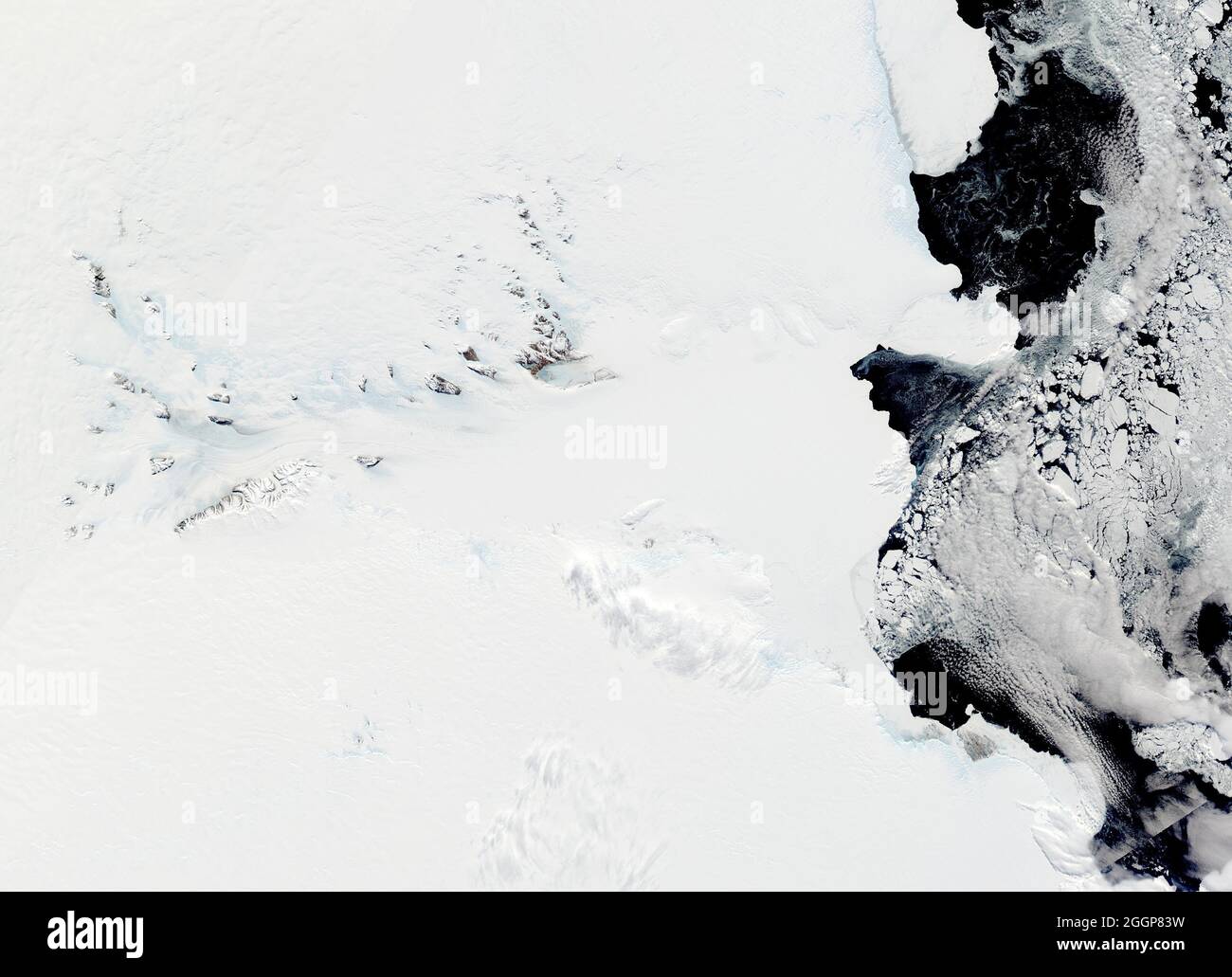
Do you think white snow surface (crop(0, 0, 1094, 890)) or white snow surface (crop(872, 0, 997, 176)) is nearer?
white snow surface (crop(0, 0, 1094, 890))

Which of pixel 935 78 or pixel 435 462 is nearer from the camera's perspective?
pixel 435 462

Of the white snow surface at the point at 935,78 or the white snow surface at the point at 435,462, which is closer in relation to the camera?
the white snow surface at the point at 435,462

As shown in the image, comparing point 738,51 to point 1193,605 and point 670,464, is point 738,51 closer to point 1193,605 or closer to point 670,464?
point 670,464

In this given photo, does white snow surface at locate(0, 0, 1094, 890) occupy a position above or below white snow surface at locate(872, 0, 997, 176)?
below

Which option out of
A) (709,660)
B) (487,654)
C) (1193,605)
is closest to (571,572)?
(487,654)

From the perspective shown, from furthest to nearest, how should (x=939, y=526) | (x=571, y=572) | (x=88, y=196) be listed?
(x=939, y=526), (x=571, y=572), (x=88, y=196)

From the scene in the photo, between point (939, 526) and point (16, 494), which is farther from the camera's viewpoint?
point (939, 526)

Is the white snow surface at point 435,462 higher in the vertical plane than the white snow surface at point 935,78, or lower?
lower

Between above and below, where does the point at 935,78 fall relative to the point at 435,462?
above
